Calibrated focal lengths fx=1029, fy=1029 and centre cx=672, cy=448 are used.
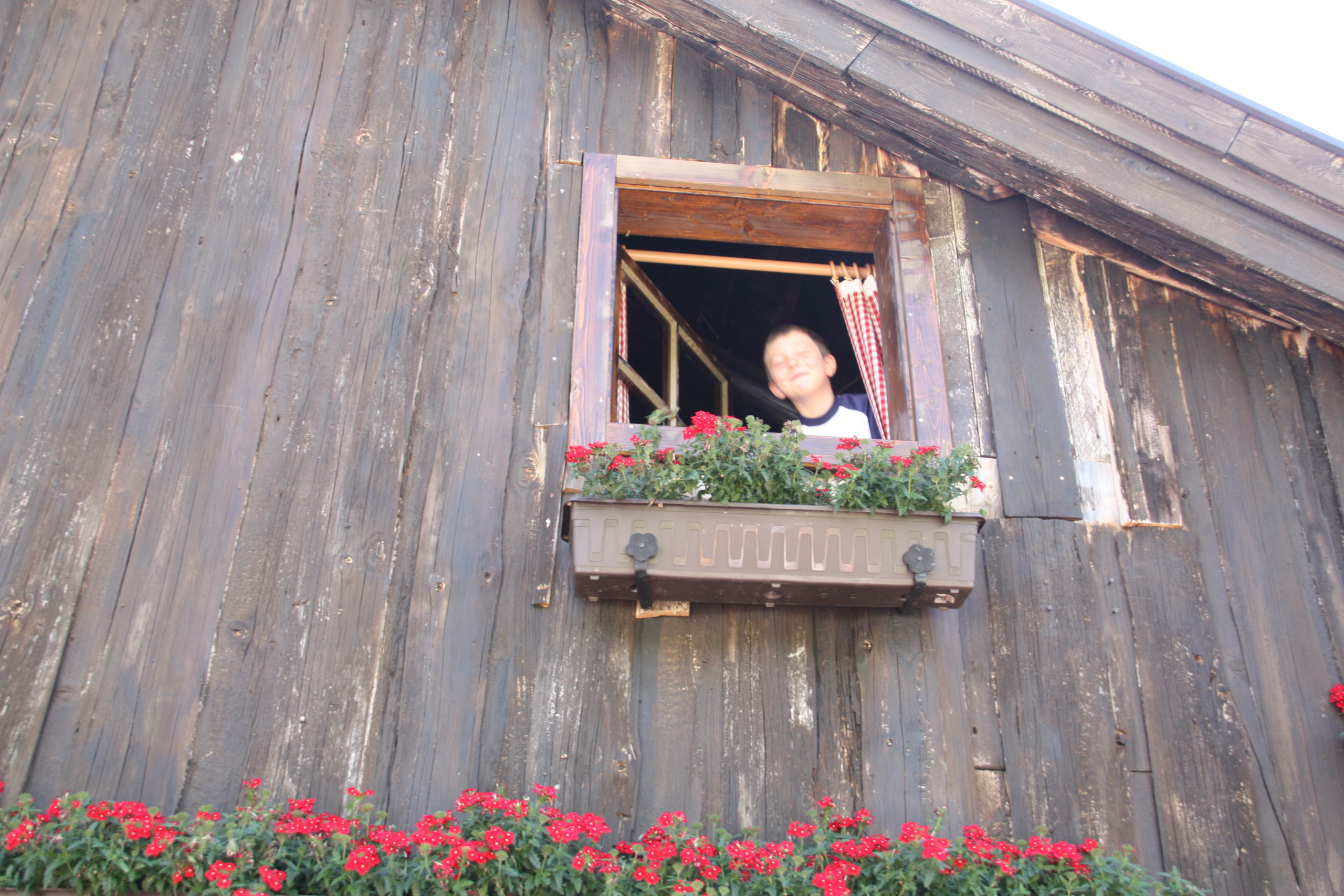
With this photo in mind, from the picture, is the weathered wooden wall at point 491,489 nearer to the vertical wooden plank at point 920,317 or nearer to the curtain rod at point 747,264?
the vertical wooden plank at point 920,317

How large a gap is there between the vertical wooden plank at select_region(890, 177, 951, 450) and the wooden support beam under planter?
49 cm

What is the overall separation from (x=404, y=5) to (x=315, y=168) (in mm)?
781

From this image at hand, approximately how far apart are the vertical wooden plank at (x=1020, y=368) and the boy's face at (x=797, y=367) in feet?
2.48

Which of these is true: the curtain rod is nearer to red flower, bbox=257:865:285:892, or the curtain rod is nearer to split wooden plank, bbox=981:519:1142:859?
split wooden plank, bbox=981:519:1142:859

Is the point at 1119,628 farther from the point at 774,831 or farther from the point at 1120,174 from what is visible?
the point at 1120,174

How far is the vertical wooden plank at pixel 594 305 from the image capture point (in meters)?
3.04

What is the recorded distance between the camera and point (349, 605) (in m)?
2.79

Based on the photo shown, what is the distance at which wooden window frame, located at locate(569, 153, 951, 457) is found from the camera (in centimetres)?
310

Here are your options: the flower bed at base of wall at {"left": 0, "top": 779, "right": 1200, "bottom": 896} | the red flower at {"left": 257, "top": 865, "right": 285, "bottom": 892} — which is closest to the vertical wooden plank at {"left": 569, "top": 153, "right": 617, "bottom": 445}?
the flower bed at base of wall at {"left": 0, "top": 779, "right": 1200, "bottom": 896}

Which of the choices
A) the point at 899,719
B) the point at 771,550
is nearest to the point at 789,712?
the point at 899,719

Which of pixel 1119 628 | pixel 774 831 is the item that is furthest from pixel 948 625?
pixel 774 831

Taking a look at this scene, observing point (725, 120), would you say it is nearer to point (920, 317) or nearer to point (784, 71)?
point (784, 71)

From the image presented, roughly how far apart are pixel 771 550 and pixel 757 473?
0.21 meters

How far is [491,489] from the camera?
2.96 meters
